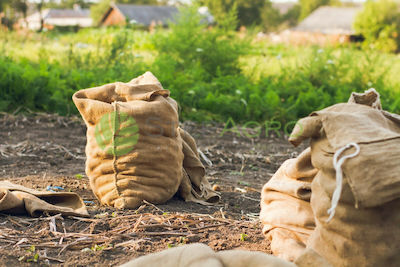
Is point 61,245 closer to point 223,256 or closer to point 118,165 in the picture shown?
point 118,165

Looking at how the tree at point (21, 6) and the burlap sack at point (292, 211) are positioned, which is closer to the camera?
the burlap sack at point (292, 211)

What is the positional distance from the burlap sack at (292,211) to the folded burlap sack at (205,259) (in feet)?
2.02

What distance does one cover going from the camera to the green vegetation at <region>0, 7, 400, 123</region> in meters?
7.42

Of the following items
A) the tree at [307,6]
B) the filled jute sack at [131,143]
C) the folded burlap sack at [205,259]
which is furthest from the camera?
the tree at [307,6]

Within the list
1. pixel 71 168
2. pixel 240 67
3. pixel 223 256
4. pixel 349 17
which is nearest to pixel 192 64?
pixel 240 67

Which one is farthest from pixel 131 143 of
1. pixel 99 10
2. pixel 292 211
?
pixel 99 10

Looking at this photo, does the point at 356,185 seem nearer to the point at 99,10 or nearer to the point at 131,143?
the point at 131,143

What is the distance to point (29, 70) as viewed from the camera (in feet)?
25.1

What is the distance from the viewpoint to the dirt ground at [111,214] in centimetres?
271

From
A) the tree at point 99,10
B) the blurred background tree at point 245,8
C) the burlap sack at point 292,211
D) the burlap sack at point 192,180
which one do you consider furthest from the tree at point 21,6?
the tree at point 99,10

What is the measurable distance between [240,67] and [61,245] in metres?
7.72

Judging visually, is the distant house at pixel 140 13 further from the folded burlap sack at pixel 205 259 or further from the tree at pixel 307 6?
the folded burlap sack at pixel 205 259

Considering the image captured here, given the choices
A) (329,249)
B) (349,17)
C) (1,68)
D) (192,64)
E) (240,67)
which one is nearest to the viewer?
(329,249)

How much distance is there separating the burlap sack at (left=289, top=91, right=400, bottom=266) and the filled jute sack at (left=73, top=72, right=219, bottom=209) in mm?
1388
